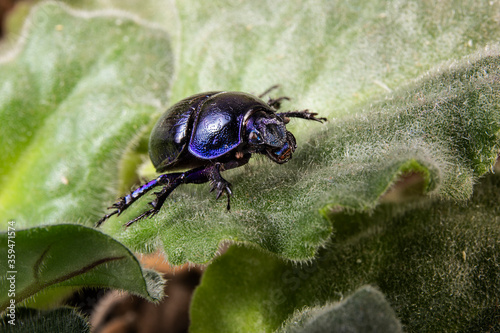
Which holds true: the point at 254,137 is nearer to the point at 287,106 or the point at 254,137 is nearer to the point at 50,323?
the point at 287,106

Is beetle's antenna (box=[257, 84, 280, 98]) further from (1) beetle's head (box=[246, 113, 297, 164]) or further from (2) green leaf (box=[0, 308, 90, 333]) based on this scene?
(2) green leaf (box=[0, 308, 90, 333])

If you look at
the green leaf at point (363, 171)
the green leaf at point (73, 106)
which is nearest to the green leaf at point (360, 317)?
the green leaf at point (363, 171)

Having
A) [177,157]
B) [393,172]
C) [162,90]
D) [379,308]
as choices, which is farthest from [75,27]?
[379,308]

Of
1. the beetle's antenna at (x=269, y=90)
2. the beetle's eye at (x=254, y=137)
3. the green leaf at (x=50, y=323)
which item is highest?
the beetle's eye at (x=254, y=137)

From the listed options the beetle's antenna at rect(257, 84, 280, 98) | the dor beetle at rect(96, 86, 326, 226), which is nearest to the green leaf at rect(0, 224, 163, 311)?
the dor beetle at rect(96, 86, 326, 226)

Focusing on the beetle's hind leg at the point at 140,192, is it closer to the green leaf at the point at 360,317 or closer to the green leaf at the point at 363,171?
the green leaf at the point at 363,171

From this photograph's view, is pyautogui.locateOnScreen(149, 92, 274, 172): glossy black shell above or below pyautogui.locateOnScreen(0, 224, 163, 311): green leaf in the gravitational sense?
above

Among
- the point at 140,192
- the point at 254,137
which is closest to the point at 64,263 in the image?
the point at 140,192

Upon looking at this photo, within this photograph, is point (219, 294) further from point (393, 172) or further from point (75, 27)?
point (75, 27)
